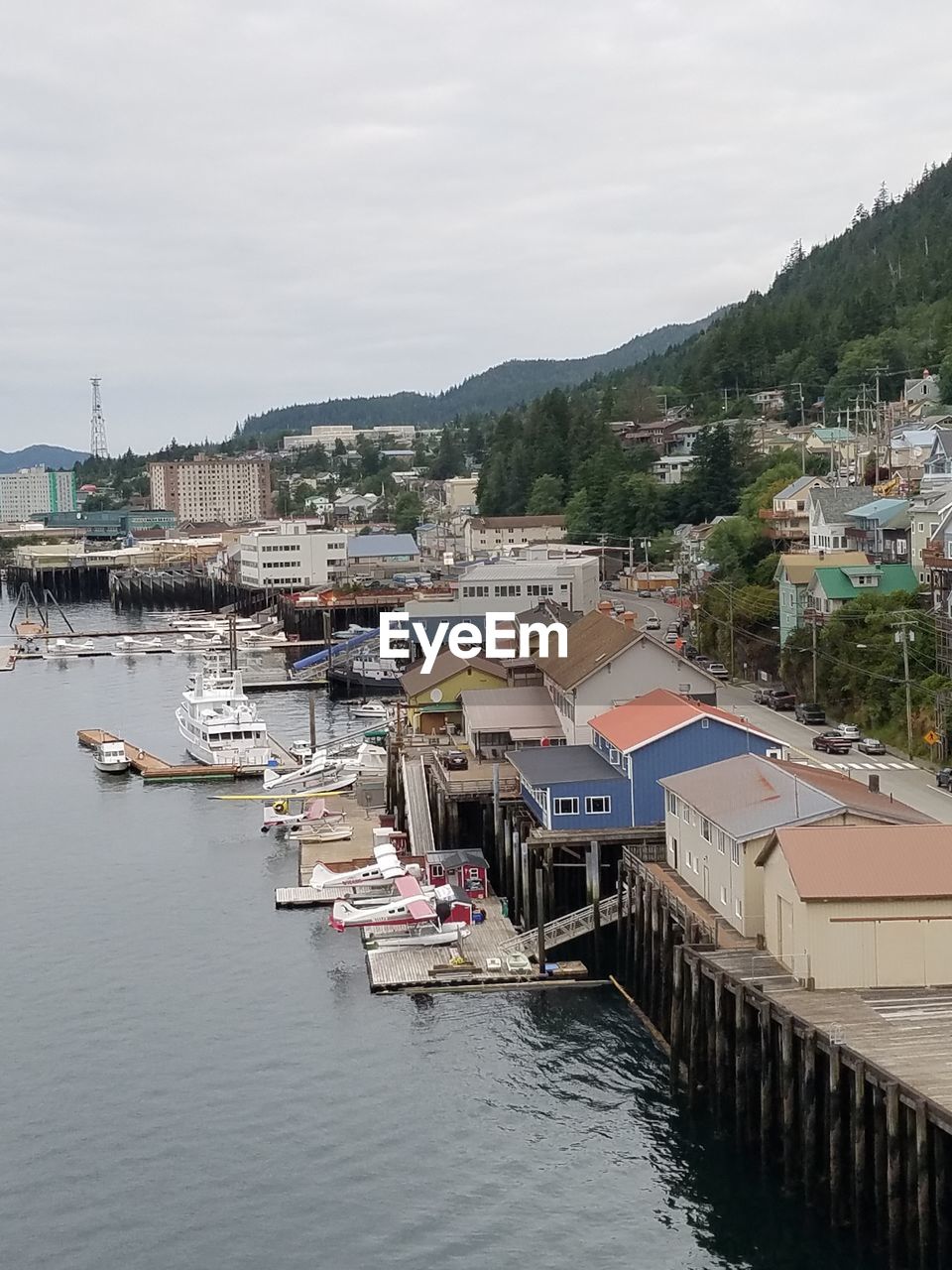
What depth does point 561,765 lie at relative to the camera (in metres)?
38.5

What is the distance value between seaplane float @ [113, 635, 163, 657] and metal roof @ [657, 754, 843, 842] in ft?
247

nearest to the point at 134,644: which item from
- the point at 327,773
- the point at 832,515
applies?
the point at 832,515

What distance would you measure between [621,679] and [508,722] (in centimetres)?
430

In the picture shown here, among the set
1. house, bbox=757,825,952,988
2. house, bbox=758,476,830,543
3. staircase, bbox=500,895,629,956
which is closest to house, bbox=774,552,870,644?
house, bbox=758,476,830,543

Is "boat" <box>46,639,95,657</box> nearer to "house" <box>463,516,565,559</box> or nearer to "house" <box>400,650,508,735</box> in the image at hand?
"house" <box>463,516,565,559</box>

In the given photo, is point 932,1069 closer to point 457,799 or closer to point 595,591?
point 457,799

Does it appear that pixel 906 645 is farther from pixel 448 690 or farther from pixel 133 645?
pixel 133 645

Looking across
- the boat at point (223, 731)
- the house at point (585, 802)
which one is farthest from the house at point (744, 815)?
the boat at point (223, 731)

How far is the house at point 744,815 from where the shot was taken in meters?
27.9

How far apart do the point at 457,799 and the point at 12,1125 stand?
1698cm

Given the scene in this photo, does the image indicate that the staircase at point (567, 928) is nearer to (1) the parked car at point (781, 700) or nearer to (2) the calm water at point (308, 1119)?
(2) the calm water at point (308, 1119)

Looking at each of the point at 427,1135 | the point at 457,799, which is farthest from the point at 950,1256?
the point at 457,799

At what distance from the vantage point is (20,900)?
40.4 m

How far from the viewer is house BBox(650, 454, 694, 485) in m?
120
